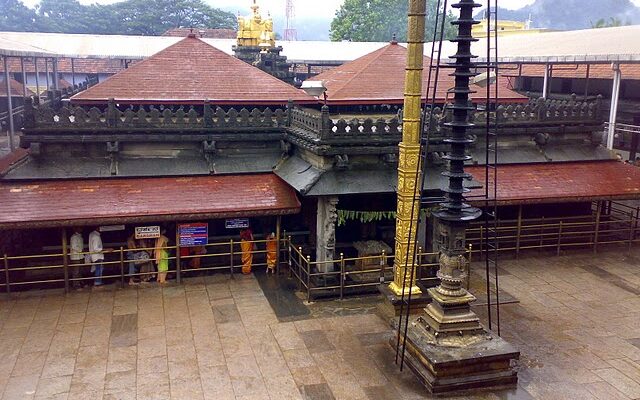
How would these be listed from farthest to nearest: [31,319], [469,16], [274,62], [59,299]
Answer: [274,62] < [59,299] < [31,319] < [469,16]

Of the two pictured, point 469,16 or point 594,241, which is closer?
point 469,16

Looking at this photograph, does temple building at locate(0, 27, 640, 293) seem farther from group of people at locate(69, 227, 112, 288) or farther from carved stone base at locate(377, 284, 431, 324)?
carved stone base at locate(377, 284, 431, 324)

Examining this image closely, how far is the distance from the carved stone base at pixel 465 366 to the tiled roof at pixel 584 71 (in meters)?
16.7

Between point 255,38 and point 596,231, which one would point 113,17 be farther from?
point 596,231

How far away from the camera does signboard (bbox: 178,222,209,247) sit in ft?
52.2

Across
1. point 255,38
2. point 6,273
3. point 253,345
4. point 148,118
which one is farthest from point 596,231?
point 255,38

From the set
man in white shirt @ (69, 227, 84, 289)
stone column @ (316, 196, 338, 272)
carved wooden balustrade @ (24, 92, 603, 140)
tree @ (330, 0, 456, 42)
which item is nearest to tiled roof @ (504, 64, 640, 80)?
carved wooden balustrade @ (24, 92, 603, 140)

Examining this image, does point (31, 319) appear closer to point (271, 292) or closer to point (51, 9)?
point (271, 292)

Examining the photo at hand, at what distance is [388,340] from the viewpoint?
41.2 feet

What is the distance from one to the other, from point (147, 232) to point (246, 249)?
2755 mm

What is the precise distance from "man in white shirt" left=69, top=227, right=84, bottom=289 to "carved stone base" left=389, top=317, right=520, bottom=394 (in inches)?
361

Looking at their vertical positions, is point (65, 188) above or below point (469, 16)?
below

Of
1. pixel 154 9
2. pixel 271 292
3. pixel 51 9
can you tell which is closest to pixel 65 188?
pixel 271 292

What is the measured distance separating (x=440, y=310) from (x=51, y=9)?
81.3 metres
